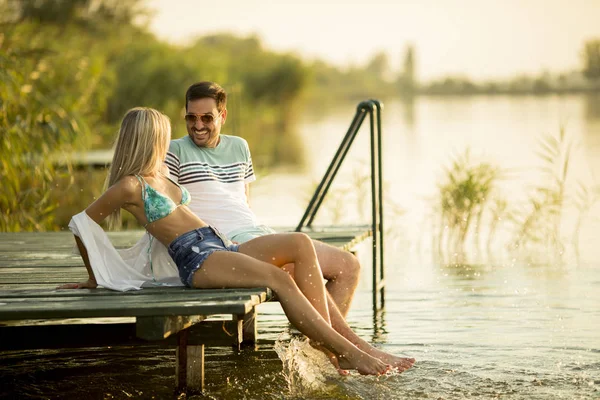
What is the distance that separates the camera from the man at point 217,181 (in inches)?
216

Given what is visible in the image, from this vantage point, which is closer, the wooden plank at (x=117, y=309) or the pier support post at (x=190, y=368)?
the wooden plank at (x=117, y=309)

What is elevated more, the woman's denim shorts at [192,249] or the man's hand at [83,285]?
the woman's denim shorts at [192,249]

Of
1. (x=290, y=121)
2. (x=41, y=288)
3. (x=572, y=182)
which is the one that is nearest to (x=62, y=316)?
(x=41, y=288)

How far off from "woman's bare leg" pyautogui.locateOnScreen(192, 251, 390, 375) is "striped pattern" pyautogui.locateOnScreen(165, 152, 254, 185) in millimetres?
688

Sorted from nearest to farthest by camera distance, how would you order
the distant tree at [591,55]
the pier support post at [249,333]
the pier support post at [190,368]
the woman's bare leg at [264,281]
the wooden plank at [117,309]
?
the wooden plank at [117,309] → the woman's bare leg at [264,281] → the pier support post at [190,368] → the pier support post at [249,333] → the distant tree at [591,55]

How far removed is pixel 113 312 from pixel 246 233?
3.76 ft

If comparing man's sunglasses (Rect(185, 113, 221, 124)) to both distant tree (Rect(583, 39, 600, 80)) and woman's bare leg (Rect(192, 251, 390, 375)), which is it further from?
distant tree (Rect(583, 39, 600, 80))

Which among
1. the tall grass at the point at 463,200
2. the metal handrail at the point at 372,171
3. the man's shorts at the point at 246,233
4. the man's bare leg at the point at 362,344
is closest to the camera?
the man's bare leg at the point at 362,344

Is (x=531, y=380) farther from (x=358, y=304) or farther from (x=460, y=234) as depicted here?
(x=460, y=234)

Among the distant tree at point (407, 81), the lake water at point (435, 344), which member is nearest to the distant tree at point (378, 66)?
the distant tree at point (407, 81)

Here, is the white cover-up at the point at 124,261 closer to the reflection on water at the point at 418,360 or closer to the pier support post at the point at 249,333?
the reflection on water at the point at 418,360

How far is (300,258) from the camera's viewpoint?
5.10 m

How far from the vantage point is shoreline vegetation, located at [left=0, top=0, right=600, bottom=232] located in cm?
900

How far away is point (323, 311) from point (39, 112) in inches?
196
